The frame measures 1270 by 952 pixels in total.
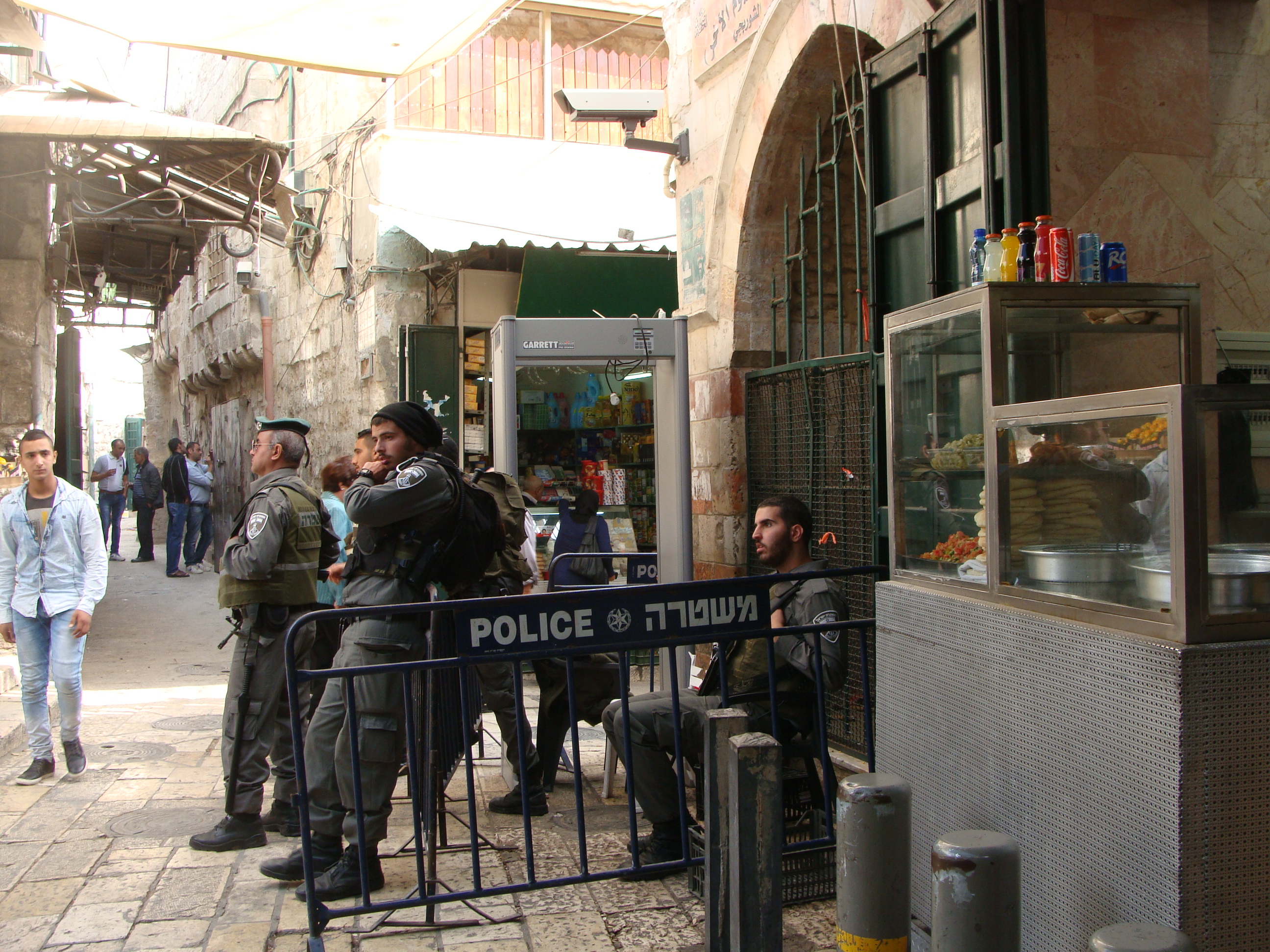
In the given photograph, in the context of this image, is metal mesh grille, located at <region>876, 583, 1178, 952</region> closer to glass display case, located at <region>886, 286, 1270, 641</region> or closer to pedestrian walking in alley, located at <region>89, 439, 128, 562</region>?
glass display case, located at <region>886, 286, 1270, 641</region>

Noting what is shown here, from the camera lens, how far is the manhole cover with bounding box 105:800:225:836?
186 inches

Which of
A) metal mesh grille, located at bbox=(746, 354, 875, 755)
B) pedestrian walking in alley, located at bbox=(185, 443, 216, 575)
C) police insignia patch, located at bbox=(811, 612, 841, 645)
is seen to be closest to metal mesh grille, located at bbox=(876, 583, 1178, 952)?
police insignia patch, located at bbox=(811, 612, 841, 645)

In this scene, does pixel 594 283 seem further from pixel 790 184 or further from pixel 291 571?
pixel 291 571

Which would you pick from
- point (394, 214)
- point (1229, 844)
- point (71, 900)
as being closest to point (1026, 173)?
point (1229, 844)

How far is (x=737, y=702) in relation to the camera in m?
3.82

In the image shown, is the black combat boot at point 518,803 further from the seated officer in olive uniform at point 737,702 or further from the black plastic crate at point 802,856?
the black plastic crate at point 802,856

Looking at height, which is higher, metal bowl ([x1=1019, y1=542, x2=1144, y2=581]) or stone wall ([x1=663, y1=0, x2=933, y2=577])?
stone wall ([x1=663, y1=0, x2=933, y2=577])

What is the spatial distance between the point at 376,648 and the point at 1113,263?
2.91 m

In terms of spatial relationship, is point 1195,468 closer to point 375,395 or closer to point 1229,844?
point 1229,844

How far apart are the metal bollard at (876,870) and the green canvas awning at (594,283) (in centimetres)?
853

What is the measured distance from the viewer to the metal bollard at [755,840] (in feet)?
7.72

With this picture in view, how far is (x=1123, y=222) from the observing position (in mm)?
4219

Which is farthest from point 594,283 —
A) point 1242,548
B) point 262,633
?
point 1242,548

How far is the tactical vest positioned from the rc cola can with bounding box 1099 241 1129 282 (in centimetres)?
342
